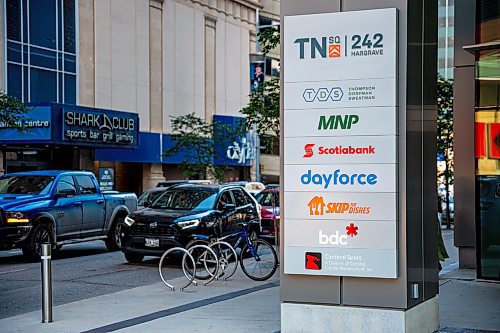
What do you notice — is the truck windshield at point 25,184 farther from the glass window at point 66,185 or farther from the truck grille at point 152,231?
the truck grille at point 152,231

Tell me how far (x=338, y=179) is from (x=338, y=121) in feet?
1.98

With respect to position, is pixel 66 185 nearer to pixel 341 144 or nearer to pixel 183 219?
pixel 183 219

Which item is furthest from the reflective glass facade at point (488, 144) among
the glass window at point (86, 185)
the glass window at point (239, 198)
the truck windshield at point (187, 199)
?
the glass window at point (86, 185)

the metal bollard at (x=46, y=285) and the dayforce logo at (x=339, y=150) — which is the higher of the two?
the dayforce logo at (x=339, y=150)

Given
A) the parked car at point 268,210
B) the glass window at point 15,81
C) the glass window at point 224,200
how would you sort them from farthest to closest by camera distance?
the glass window at point 15,81, the parked car at point 268,210, the glass window at point 224,200

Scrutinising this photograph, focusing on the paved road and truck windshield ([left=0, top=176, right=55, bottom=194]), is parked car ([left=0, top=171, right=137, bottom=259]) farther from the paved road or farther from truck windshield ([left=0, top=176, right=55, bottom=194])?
the paved road

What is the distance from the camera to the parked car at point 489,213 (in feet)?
46.4

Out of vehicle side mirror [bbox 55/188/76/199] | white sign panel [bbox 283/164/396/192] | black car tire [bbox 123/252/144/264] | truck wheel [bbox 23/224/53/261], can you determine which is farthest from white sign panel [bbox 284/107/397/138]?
vehicle side mirror [bbox 55/188/76/199]

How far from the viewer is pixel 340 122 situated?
8414 mm

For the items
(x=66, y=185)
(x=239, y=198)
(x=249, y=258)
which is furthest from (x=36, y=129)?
(x=249, y=258)

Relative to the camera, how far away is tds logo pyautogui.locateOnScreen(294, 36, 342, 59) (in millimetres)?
8461

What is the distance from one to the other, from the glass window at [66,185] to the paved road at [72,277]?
63.3 inches

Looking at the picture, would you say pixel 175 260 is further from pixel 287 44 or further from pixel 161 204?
pixel 287 44

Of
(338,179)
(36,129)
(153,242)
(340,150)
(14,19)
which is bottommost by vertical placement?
(153,242)
